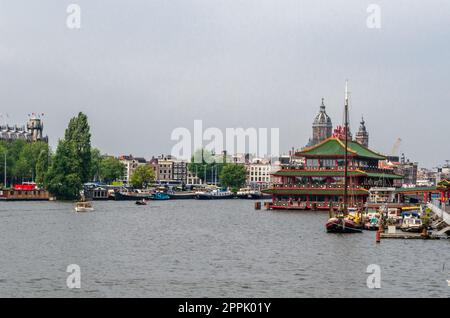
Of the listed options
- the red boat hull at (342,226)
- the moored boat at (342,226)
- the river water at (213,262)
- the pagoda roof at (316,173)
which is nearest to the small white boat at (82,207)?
the river water at (213,262)

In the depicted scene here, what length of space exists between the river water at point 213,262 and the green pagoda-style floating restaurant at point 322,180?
143ft

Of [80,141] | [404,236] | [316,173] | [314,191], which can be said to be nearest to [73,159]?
[80,141]

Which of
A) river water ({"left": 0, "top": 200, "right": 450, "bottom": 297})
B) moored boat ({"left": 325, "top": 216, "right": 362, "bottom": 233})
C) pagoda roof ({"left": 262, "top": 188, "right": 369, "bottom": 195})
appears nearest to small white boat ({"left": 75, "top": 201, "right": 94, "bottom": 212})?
pagoda roof ({"left": 262, "top": 188, "right": 369, "bottom": 195})

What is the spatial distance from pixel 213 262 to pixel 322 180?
8730 cm

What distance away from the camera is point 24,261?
66.9m

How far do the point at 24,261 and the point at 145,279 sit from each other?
14.5 m

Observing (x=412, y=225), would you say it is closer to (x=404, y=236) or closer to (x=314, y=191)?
(x=404, y=236)

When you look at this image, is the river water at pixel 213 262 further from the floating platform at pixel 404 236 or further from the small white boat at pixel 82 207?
the small white boat at pixel 82 207

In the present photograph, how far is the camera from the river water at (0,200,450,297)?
53.4 m

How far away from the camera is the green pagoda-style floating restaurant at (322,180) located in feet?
489
